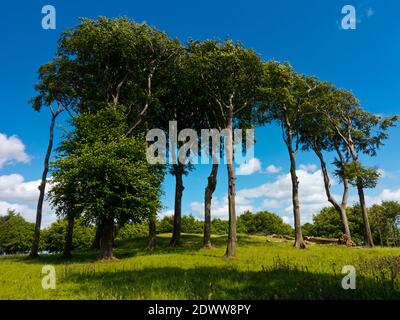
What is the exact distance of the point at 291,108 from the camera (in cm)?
3888

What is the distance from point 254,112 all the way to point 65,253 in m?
25.0

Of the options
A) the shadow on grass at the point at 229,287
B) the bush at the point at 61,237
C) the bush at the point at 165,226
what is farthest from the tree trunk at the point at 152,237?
the bush at the point at 165,226

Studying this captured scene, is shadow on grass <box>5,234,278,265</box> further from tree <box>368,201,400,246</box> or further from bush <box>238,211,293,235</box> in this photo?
bush <box>238,211,293,235</box>

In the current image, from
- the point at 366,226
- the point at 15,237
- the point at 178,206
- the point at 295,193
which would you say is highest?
the point at 295,193

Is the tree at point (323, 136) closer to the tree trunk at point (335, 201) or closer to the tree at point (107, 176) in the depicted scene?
the tree trunk at point (335, 201)

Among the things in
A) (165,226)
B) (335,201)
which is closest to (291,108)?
(335,201)

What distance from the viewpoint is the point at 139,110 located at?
37.5 metres

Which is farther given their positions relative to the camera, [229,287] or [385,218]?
[385,218]

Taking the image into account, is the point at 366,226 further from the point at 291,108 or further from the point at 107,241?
the point at 107,241

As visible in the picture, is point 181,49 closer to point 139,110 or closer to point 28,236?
point 139,110

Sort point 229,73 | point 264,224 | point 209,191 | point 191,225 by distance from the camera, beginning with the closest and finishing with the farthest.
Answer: point 229,73 → point 209,191 → point 191,225 → point 264,224

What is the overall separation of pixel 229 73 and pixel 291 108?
12.8 metres
